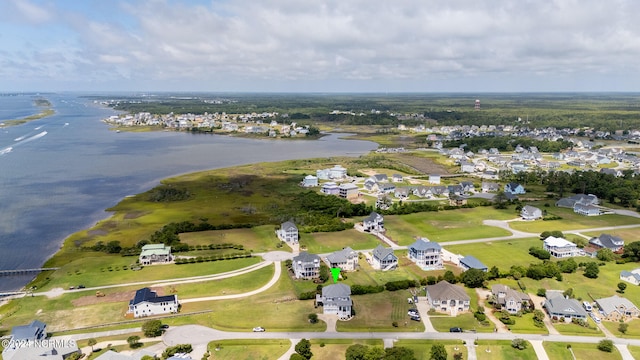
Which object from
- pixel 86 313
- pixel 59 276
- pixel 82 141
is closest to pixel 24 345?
pixel 86 313

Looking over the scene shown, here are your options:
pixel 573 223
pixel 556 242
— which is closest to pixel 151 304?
pixel 556 242

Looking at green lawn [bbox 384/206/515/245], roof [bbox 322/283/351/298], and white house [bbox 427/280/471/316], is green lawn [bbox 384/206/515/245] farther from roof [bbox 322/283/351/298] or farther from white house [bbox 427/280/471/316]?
roof [bbox 322/283/351/298]

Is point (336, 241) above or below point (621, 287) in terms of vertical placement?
below

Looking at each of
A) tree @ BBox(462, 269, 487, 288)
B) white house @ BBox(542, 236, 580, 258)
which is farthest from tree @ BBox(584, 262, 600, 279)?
tree @ BBox(462, 269, 487, 288)

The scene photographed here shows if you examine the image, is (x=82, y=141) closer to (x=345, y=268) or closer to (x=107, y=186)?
(x=107, y=186)

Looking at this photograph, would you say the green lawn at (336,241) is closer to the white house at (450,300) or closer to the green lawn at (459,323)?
the white house at (450,300)

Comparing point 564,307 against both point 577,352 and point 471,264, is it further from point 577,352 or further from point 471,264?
point 471,264

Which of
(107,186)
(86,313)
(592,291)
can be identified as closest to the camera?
(86,313)
